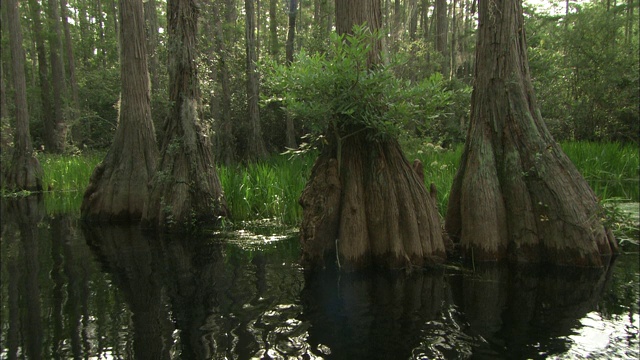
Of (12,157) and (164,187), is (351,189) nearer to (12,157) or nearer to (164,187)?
(164,187)

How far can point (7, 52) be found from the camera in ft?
86.9

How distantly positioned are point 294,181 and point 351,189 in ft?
10.9

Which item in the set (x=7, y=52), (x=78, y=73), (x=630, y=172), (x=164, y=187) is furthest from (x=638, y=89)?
(x=7, y=52)

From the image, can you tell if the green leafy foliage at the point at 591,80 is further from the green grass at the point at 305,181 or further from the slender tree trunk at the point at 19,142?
the slender tree trunk at the point at 19,142

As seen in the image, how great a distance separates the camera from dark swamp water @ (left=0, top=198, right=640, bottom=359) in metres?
3.37

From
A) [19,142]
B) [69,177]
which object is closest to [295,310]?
[69,177]

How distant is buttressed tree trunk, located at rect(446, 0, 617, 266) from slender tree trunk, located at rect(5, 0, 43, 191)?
1325cm

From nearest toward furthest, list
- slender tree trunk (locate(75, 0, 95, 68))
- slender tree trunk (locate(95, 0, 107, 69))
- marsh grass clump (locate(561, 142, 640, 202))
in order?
marsh grass clump (locate(561, 142, 640, 202)), slender tree trunk (locate(95, 0, 107, 69)), slender tree trunk (locate(75, 0, 95, 68))

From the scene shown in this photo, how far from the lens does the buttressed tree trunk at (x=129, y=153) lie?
29.4 feet

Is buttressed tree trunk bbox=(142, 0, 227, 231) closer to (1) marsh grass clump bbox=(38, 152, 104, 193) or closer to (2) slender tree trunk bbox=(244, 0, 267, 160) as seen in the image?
(2) slender tree trunk bbox=(244, 0, 267, 160)

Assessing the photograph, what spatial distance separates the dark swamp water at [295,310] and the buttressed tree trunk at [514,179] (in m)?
0.32

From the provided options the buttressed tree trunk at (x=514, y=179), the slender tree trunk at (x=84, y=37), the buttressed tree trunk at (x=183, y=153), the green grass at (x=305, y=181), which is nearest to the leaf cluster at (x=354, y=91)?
the buttressed tree trunk at (x=514, y=179)

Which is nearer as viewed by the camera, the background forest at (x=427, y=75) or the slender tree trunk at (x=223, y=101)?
the background forest at (x=427, y=75)

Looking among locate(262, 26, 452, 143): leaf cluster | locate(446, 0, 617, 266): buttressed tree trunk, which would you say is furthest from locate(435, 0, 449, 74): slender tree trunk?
locate(262, 26, 452, 143): leaf cluster
